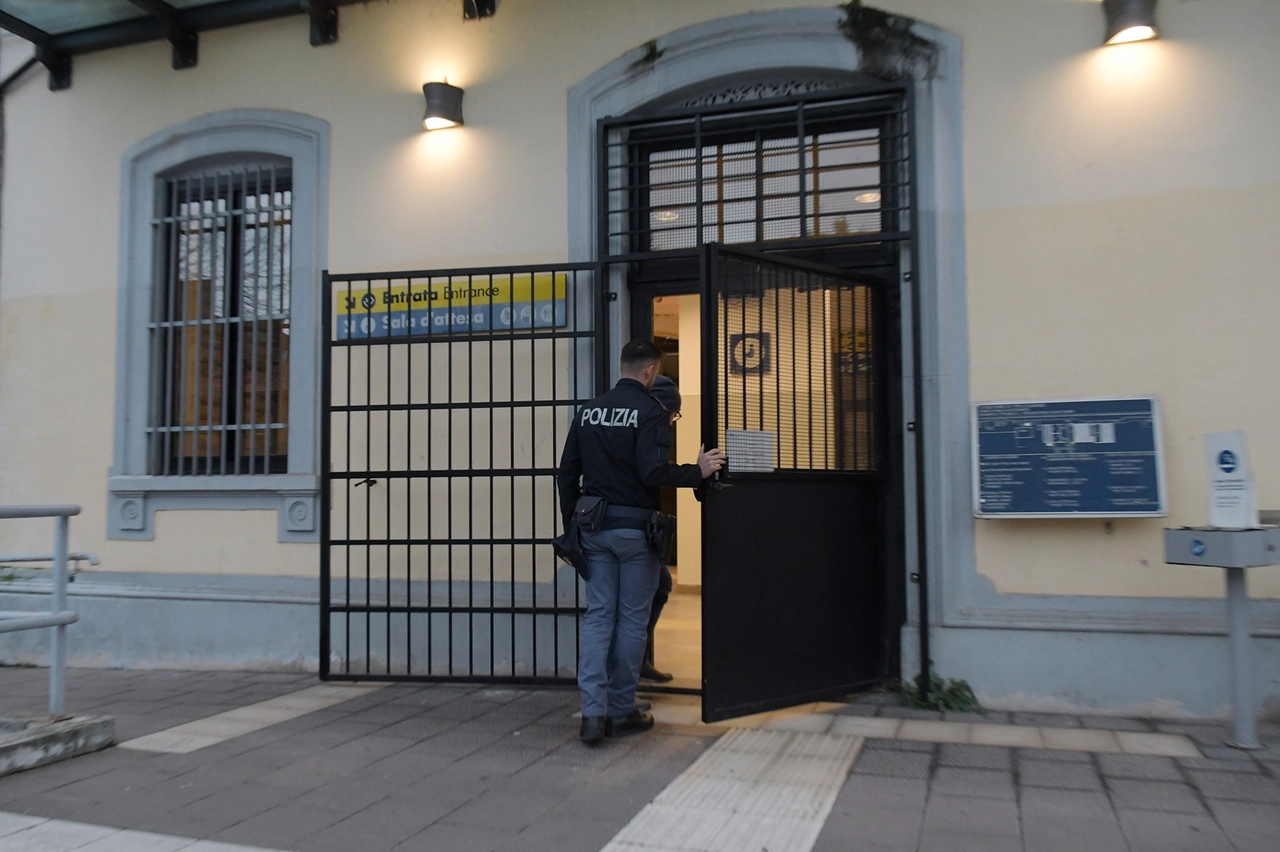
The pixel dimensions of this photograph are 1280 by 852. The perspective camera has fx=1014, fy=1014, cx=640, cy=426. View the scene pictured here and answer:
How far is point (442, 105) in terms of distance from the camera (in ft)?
20.9

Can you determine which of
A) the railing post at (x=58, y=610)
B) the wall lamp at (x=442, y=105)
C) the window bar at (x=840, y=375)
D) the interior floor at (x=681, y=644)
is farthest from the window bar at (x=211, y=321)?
the window bar at (x=840, y=375)

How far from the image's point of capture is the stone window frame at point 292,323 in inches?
265

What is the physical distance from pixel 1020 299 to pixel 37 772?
518 cm

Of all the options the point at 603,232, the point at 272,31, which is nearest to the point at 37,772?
the point at 603,232

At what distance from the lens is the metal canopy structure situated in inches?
271

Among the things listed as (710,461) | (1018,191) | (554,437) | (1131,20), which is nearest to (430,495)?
(554,437)

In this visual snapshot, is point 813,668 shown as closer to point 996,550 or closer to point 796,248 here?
point 996,550

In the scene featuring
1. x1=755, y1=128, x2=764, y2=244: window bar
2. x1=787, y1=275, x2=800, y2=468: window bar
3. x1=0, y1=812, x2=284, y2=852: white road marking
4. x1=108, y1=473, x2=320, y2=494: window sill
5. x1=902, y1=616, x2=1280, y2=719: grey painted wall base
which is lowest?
x1=0, y1=812, x2=284, y2=852: white road marking

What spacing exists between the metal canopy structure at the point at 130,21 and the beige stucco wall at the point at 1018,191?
115 millimetres

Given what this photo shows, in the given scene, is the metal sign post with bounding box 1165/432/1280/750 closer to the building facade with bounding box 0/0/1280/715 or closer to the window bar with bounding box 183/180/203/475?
the building facade with bounding box 0/0/1280/715

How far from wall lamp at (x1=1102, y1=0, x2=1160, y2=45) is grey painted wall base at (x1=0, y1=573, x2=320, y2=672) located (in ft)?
18.6

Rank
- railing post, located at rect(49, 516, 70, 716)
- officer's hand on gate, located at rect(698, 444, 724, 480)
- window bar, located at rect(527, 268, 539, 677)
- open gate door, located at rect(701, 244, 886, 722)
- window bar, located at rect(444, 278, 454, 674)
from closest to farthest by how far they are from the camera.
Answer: officer's hand on gate, located at rect(698, 444, 724, 480), railing post, located at rect(49, 516, 70, 716), open gate door, located at rect(701, 244, 886, 722), window bar, located at rect(527, 268, 539, 677), window bar, located at rect(444, 278, 454, 674)

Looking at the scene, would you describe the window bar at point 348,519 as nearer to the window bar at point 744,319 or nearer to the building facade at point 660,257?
the building facade at point 660,257

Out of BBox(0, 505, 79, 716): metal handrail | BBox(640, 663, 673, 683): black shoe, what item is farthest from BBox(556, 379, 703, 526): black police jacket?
BBox(0, 505, 79, 716): metal handrail
